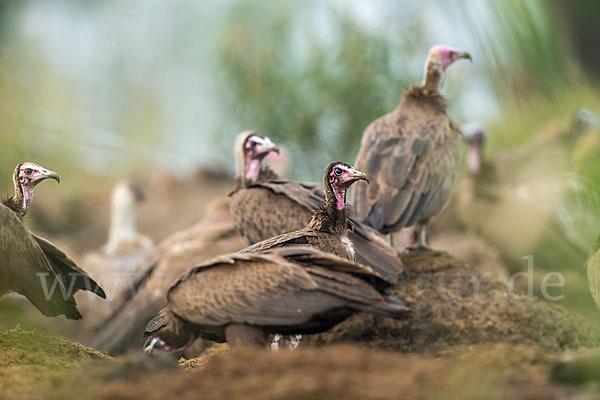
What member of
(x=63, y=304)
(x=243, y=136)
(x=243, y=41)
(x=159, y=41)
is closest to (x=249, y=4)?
(x=159, y=41)

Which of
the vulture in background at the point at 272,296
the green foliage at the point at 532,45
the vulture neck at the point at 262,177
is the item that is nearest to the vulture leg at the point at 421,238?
the vulture neck at the point at 262,177

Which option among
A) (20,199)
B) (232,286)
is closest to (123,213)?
(20,199)

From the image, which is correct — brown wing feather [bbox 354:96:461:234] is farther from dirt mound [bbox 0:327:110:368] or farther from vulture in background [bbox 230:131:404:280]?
dirt mound [bbox 0:327:110:368]

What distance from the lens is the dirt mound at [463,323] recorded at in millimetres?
5453

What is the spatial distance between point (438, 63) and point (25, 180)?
403 cm

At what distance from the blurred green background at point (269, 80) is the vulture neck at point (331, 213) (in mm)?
1164

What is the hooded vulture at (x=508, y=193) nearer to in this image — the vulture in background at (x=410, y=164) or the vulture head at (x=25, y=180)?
the vulture in background at (x=410, y=164)

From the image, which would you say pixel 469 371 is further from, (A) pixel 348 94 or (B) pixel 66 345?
(A) pixel 348 94

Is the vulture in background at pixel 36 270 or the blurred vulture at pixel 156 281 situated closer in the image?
the vulture in background at pixel 36 270

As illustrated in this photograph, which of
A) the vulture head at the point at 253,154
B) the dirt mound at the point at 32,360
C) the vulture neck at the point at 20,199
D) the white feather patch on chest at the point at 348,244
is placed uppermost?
the vulture head at the point at 253,154

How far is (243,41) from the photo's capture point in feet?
54.8

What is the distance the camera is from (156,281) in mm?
8320

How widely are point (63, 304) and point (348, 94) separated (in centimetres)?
1130

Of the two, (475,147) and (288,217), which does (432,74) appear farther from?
(475,147)
